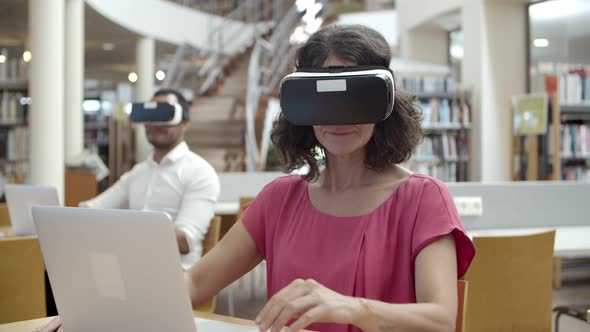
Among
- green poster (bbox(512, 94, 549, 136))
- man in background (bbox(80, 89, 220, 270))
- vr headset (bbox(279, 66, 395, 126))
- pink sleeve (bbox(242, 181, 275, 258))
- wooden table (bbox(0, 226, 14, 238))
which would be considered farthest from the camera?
green poster (bbox(512, 94, 549, 136))

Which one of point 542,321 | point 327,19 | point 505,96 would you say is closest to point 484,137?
point 505,96

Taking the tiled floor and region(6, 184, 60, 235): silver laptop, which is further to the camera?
the tiled floor

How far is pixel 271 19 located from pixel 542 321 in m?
10.8

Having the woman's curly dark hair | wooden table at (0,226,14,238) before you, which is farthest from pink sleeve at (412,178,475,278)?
wooden table at (0,226,14,238)

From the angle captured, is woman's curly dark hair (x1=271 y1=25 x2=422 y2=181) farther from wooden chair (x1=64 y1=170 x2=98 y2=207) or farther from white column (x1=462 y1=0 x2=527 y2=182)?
white column (x1=462 y1=0 x2=527 y2=182)

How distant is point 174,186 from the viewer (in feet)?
10.3

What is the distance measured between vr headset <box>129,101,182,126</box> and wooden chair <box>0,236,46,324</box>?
0.98 m

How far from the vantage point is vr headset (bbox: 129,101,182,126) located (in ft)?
10.2

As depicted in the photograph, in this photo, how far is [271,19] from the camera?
12.4 m

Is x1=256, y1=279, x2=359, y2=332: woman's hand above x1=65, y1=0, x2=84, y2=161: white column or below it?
below

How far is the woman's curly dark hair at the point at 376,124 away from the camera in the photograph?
1409mm

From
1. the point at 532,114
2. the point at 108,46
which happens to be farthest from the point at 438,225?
the point at 108,46

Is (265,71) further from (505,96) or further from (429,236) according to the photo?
(429,236)

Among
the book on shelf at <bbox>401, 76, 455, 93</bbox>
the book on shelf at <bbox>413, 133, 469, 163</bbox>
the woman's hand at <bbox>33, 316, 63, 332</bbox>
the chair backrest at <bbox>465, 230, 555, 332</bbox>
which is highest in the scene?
the book on shelf at <bbox>401, 76, 455, 93</bbox>
